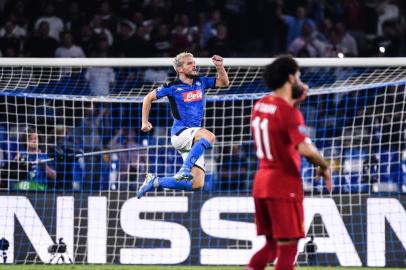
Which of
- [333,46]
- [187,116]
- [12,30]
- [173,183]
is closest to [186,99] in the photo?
[187,116]

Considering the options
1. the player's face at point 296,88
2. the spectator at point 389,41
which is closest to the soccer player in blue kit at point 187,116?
the player's face at point 296,88

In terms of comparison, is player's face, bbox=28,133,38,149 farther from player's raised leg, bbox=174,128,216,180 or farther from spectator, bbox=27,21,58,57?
spectator, bbox=27,21,58,57

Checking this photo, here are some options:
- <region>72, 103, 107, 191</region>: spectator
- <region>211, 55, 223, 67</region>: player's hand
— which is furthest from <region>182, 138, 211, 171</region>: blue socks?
<region>72, 103, 107, 191</region>: spectator

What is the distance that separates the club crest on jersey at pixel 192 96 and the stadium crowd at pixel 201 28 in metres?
5.80

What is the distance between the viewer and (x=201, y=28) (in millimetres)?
19312

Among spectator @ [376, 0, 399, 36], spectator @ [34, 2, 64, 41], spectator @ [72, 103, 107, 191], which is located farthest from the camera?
spectator @ [376, 0, 399, 36]

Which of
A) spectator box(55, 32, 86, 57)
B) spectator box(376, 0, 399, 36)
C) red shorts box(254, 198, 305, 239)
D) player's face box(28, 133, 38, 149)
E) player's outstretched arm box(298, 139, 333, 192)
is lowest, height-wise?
red shorts box(254, 198, 305, 239)

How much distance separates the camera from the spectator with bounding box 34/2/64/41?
19016 mm

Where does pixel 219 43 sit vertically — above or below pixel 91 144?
above

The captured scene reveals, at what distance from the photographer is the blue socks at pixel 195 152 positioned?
12664 millimetres

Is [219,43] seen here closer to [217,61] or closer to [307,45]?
[307,45]

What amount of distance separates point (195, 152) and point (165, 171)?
2840mm

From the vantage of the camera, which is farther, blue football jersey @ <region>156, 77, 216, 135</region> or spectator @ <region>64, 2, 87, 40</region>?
spectator @ <region>64, 2, 87, 40</region>

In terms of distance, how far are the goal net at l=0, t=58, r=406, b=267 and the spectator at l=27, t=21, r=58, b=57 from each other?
189 cm
